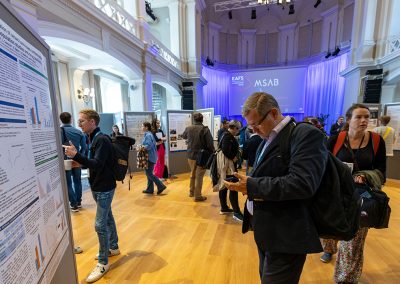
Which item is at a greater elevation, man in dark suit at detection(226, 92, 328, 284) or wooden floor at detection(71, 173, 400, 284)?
man in dark suit at detection(226, 92, 328, 284)

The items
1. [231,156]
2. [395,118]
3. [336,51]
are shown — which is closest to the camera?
[231,156]

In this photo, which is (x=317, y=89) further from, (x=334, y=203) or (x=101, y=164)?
(x=101, y=164)

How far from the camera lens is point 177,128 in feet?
18.5

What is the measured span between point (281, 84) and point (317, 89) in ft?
6.67

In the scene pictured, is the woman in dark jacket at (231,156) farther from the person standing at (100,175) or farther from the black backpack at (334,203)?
the black backpack at (334,203)

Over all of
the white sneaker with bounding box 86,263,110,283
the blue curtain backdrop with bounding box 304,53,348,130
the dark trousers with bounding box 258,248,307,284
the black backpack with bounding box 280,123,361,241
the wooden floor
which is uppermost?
the blue curtain backdrop with bounding box 304,53,348,130

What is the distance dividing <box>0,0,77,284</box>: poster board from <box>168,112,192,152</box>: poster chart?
446 cm

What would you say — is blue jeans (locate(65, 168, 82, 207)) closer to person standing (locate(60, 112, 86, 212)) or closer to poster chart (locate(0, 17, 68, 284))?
person standing (locate(60, 112, 86, 212))

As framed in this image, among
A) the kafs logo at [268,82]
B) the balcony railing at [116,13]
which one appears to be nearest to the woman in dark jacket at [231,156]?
the balcony railing at [116,13]

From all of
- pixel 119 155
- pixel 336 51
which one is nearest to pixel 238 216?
pixel 119 155

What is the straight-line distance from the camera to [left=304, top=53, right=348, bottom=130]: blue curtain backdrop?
416 inches

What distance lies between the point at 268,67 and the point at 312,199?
1414cm

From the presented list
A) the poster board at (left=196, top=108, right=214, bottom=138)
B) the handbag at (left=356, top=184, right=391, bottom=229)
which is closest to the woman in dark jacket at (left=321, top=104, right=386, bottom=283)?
the handbag at (left=356, top=184, right=391, bottom=229)

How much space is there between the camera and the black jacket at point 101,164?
6.14 ft
